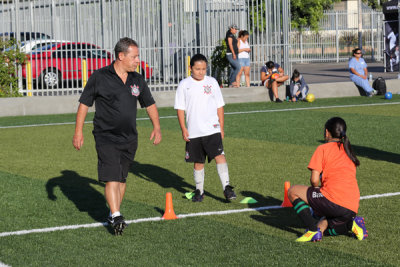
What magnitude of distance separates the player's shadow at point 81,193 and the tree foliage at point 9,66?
33.5 ft

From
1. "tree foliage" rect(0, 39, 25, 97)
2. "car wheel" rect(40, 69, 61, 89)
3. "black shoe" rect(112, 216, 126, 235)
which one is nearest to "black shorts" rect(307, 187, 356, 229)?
"black shoe" rect(112, 216, 126, 235)

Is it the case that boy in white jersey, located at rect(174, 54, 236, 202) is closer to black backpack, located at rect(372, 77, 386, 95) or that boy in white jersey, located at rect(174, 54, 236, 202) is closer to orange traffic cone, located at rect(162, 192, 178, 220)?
orange traffic cone, located at rect(162, 192, 178, 220)

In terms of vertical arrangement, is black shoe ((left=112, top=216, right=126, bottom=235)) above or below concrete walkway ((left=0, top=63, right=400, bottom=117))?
below

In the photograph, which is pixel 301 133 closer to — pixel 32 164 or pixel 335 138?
pixel 32 164

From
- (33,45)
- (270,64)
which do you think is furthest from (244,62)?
(33,45)

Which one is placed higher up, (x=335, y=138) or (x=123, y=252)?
(x=335, y=138)

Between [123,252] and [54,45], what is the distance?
50.5 ft

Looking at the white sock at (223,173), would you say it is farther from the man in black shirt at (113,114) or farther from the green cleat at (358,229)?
the green cleat at (358,229)

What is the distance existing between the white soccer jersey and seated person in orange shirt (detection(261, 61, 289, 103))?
13.4 metres

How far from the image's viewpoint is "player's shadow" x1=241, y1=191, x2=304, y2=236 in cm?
727

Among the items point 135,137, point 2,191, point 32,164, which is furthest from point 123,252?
point 32,164

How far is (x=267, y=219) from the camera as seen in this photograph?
7.59 meters

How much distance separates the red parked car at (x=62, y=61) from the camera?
827 inches

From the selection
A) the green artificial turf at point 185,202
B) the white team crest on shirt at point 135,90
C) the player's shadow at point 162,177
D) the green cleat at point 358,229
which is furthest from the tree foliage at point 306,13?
the green cleat at point 358,229
